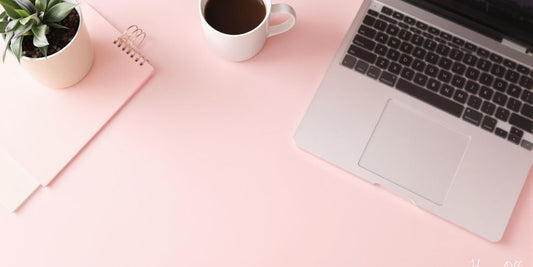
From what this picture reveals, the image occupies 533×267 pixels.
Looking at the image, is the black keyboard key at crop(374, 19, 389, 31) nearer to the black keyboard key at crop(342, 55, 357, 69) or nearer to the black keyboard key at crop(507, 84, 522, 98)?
the black keyboard key at crop(342, 55, 357, 69)

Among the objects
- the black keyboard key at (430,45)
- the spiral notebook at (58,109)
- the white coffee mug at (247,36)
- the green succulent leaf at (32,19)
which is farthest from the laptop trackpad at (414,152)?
the green succulent leaf at (32,19)

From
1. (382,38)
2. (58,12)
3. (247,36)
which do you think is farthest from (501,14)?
(58,12)

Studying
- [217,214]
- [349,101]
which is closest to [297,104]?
[349,101]

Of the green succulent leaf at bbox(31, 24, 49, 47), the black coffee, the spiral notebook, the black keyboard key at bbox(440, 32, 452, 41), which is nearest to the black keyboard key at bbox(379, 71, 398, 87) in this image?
the black keyboard key at bbox(440, 32, 452, 41)

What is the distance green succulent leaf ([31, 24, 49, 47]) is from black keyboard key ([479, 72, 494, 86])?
0.62 meters

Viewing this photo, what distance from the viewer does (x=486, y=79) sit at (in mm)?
726

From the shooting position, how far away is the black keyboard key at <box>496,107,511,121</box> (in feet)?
2.33

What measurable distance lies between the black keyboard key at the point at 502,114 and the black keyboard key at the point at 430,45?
14 cm

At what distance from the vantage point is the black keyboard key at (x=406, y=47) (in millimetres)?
741

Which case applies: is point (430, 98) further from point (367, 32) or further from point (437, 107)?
point (367, 32)

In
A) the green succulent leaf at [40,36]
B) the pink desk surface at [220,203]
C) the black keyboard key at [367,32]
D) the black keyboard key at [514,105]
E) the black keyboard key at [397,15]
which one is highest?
the black keyboard key at [397,15]

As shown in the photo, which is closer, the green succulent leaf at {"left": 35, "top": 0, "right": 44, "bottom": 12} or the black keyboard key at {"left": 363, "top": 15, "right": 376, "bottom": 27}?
the green succulent leaf at {"left": 35, "top": 0, "right": 44, "bottom": 12}

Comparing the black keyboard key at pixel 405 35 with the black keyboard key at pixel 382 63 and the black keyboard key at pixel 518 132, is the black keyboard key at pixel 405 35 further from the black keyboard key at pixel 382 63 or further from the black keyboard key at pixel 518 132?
the black keyboard key at pixel 518 132

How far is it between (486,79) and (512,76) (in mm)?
40
